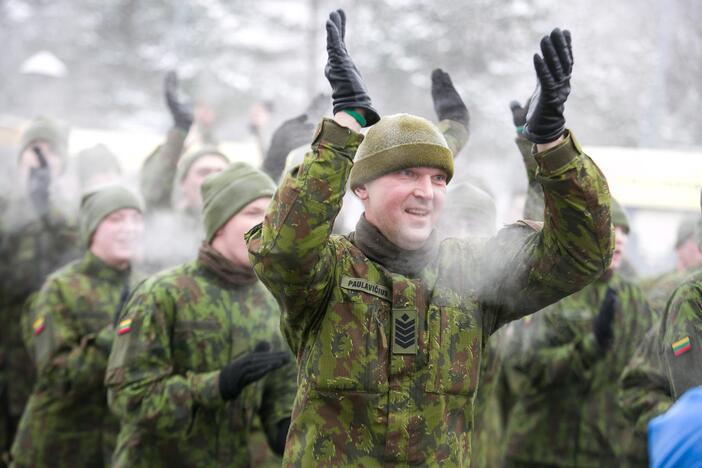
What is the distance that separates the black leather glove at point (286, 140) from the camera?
536 cm

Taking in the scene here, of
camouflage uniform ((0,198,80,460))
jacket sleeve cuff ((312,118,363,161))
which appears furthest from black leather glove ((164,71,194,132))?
jacket sleeve cuff ((312,118,363,161))

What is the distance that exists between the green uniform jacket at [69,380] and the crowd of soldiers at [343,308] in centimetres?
1

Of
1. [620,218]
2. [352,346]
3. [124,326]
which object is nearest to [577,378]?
[620,218]

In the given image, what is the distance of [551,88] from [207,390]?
2.24m

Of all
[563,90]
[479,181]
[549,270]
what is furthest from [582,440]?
[563,90]

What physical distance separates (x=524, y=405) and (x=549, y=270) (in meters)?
3.53

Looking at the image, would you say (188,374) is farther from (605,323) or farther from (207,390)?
(605,323)

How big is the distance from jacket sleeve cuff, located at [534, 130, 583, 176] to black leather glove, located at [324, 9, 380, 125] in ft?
1.77

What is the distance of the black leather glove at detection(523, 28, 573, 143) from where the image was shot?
2906 millimetres

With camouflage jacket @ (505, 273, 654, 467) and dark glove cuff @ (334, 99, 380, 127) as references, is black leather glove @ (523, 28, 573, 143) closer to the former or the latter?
dark glove cuff @ (334, 99, 380, 127)

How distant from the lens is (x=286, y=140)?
5.43m

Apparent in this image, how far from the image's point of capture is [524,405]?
6.61 m

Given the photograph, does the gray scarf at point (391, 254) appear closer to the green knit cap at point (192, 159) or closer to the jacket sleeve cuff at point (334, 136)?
the jacket sleeve cuff at point (334, 136)

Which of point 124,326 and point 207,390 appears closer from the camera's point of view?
point 207,390
